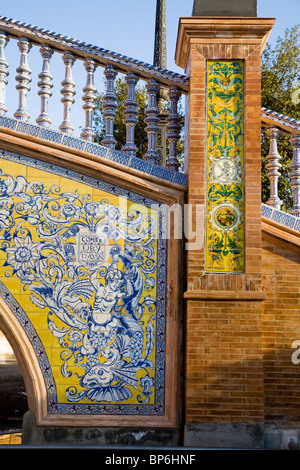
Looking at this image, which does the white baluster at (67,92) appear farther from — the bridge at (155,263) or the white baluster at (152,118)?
the white baluster at (152,118)

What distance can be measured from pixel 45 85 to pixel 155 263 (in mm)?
2252

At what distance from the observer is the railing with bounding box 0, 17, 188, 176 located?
21.6 ft

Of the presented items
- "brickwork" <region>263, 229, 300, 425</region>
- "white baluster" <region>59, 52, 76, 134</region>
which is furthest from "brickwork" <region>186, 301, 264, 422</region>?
Answer: "white baluster" <region>59, 52, 76, 134</region>

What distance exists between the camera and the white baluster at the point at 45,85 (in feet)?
21.5

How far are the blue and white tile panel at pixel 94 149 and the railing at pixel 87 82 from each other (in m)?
0.08

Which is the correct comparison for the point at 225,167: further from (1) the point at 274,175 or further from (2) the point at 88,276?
(2) the point at 88,276

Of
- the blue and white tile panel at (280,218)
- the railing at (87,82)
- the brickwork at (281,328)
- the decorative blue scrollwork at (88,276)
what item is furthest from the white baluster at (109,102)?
the brickwork at (281,328)

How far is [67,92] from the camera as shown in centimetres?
663

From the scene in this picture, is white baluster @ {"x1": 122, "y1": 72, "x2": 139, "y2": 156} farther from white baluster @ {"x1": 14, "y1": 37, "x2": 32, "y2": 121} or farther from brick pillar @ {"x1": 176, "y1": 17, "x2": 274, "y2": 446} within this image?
white baluster @ {"x1": 14, "y1": 37, "x2": 32, "y2": 121}

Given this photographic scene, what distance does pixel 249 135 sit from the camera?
20.9ft

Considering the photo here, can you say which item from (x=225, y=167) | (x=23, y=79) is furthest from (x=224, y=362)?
(x=23, y=79)

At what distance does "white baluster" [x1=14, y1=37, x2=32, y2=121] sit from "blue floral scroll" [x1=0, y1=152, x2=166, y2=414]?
0.46 metres

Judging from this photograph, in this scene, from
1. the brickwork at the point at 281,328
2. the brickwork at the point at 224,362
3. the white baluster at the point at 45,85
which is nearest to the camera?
the brickwork at the point at 224,362
